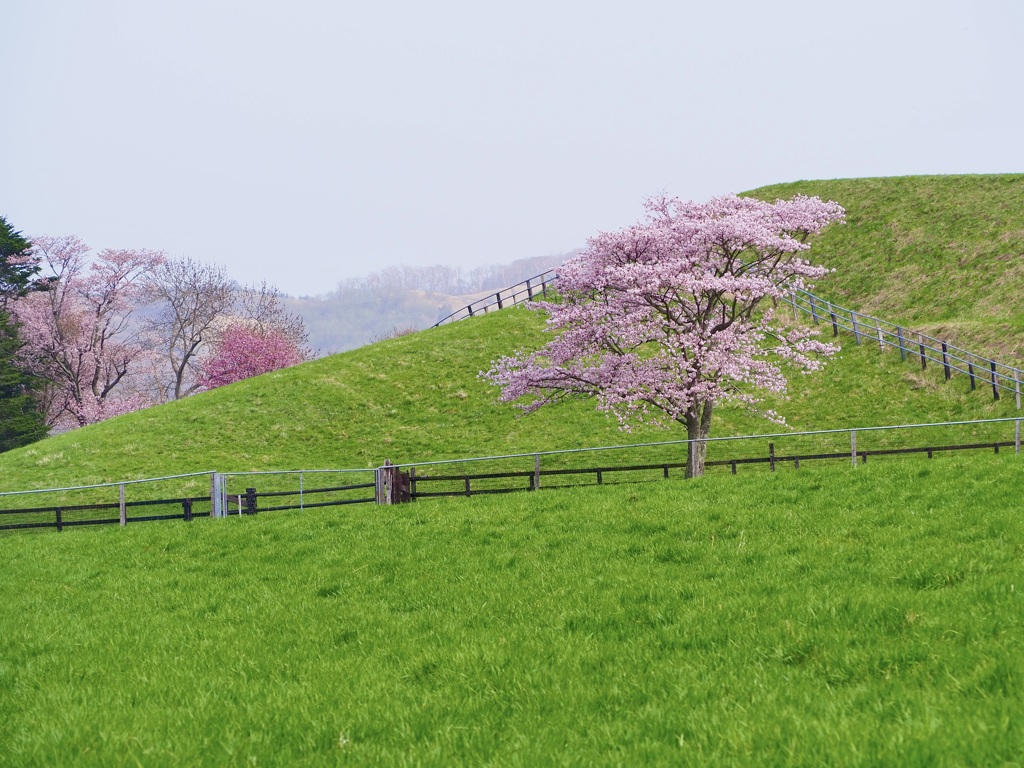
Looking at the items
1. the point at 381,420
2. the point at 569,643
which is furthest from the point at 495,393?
the point at 569,643

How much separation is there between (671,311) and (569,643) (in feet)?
74.5

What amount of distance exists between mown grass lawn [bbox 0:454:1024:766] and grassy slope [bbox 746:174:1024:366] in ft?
98.6

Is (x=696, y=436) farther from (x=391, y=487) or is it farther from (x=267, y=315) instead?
(x=267, y=315)

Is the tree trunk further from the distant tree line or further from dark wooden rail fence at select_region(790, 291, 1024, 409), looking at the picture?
the distant tree line

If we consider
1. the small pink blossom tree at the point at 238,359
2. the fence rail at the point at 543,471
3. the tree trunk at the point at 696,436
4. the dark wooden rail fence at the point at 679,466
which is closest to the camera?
the dark wooden rail fence at the point at 679,466

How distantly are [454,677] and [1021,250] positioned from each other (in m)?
48.1

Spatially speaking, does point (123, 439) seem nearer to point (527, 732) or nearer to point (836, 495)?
point (836, 495)

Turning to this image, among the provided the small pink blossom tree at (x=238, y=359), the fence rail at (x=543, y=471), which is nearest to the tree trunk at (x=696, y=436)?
the fence rail at (x=543, y=471)

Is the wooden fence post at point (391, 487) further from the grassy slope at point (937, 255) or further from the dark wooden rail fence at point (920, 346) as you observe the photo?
the grassy slope at point (937, 255)

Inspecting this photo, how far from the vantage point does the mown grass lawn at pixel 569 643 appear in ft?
18.7

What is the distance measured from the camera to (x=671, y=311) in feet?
97.2

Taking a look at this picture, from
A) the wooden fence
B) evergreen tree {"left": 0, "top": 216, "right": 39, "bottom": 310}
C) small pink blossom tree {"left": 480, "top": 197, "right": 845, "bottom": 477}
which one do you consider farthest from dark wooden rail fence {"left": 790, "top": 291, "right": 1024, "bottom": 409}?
evergreen tree {"left": 0, "top": 216, "right": 39, "bottom": 310}

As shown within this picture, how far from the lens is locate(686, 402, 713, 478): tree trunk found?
2559cm

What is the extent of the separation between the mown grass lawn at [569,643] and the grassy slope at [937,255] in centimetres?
3007
